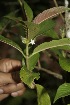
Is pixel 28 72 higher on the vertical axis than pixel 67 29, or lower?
lower

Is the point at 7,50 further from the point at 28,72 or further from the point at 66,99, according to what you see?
the point at 28,72

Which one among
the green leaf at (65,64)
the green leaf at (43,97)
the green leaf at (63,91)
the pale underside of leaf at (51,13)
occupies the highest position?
the pale underside of leaf at (51,13)

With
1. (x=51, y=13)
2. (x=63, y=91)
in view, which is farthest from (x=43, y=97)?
(x=51, y=13)

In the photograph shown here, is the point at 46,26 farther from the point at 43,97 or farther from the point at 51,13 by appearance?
the point at 43,97

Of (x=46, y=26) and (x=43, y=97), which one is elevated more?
(x=46, y=26)

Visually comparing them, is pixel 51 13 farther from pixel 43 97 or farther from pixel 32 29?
pixel 43 97

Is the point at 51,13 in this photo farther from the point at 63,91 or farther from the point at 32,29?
the point at 63,91

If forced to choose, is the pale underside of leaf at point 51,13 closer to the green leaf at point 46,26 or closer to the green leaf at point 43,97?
the green leaf at point 46,26

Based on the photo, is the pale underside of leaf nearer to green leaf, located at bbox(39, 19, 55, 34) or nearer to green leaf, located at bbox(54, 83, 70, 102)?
green leaf, located at bbox(39, 19, 55, 34)

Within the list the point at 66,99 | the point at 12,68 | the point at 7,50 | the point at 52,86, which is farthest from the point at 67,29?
the point at 7,50

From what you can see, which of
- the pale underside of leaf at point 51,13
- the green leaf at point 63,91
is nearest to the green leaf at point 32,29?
the pale underside of leaf at point 51,13

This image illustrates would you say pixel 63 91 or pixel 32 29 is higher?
pixel 32 29
